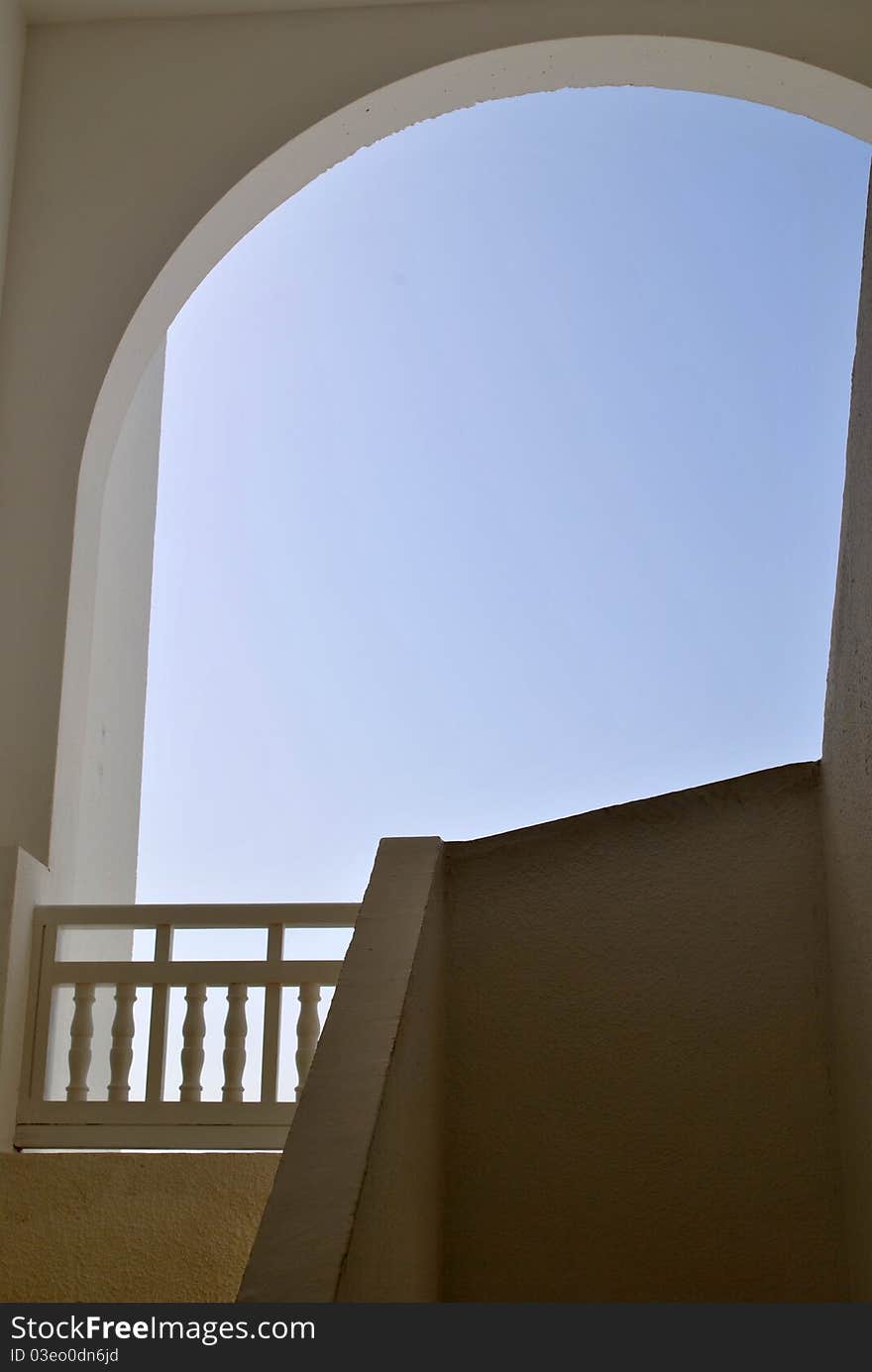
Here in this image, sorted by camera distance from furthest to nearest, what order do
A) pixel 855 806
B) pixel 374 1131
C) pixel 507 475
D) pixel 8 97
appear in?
pixel 507 475 → pixel 8 97 → pixel 855 806 → pixel 374 1131

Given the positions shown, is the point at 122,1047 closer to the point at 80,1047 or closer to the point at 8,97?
the point at 80,1047

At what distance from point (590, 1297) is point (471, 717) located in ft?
27.4

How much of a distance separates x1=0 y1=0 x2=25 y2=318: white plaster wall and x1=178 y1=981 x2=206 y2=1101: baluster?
245 centimetres

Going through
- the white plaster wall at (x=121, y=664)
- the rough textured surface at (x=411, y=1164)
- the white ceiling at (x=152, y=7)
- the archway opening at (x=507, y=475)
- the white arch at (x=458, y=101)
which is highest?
the archway opening at (x=507, y=475)

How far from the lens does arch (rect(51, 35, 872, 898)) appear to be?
17.2 feet

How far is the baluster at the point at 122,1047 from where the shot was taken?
4258 millimetres

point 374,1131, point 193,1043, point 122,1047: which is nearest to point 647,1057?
point 374,1131

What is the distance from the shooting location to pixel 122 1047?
14.0 ft

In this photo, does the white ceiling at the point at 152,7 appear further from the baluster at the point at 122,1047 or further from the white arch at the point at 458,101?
the baluster at the point at 122,1047

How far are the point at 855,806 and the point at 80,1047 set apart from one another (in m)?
2.33

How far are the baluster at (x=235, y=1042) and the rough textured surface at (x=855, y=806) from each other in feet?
5.68

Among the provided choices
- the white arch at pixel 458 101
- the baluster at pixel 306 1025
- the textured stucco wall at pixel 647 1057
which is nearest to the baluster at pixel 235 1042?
the baluster at pixel 306 1025

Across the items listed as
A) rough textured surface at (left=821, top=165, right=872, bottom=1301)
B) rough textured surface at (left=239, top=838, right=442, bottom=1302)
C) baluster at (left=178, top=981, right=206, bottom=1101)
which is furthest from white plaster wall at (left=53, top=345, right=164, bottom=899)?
rough textured surface at (left=821, top=165, right=872, bottom=1301)

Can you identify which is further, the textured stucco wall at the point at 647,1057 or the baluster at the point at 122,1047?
the baluster at the point at 122,1047
